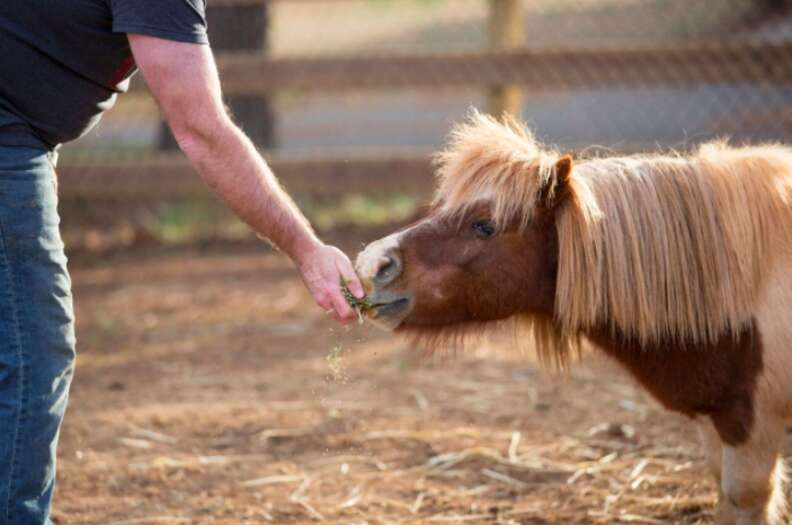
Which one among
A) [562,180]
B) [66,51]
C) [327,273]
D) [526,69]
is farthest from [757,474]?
[526,69]

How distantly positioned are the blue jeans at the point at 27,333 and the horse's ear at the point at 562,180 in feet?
4.68

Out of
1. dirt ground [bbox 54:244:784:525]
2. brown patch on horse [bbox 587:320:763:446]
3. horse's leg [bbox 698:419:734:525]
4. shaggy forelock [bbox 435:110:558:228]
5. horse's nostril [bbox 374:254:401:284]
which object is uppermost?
shaggy forelock [bbox 435:110:558:228]

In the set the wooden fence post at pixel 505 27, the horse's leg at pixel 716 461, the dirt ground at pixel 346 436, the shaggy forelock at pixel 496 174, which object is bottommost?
the dirt ground at pixel 346 436

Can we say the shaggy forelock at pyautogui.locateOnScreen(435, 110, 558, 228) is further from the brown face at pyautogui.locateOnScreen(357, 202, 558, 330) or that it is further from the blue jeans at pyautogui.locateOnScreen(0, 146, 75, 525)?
the blue jeans at pyautogui.locateOnScreen(0, 146, 75, 525)

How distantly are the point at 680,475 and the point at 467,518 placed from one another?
0.92 meters

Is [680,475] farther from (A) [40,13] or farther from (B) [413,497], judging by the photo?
(A) [40,13]

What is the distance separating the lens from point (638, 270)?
3.09m

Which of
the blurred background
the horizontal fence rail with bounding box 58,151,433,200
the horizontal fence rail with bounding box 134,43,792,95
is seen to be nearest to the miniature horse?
the blurred background

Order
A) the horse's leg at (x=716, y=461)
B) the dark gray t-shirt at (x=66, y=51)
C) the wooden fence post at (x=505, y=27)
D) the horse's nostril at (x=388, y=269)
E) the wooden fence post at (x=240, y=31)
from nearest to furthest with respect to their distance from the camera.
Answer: the dark gray t-shirt at (x=66, y=51)
the horse's nostril at (x=388, y=269)
the horse's leg at (x=716, y=461)
the wooden fence post at (x=505, y=27)
the wooden fence post at (x=240, y=31)

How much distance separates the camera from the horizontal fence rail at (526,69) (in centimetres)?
717

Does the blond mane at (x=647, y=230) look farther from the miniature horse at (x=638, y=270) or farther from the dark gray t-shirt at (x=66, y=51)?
the dark gray t-shirt at (x=66, y=51)

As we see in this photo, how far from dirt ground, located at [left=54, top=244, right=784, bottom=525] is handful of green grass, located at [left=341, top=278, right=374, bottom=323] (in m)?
0.60

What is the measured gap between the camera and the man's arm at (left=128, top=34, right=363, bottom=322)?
2590 millimetres

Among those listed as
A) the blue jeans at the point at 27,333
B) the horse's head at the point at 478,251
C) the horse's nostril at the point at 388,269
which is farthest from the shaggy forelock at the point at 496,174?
the blue jeans at the point at 27,333
